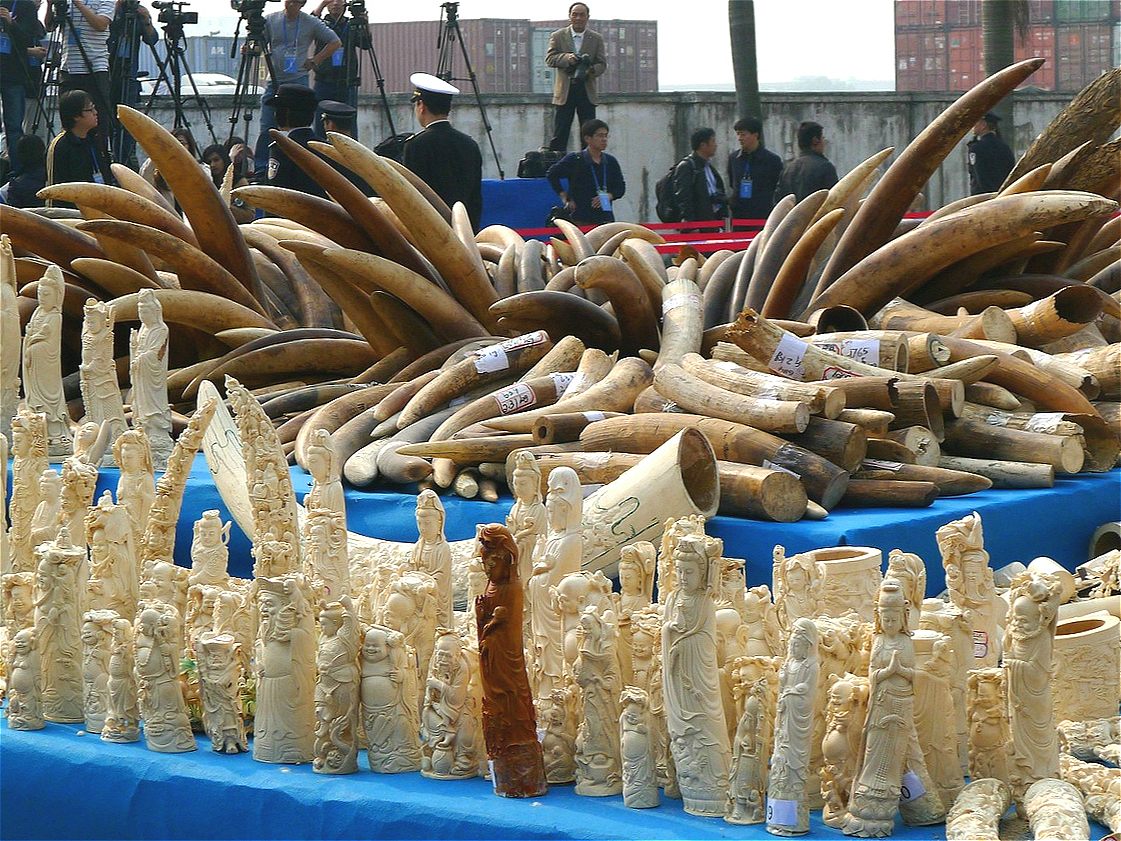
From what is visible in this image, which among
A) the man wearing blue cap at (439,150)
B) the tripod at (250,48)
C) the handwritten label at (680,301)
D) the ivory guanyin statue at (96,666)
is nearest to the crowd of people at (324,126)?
the tripod at (250,48)

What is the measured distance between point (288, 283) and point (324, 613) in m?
4.25

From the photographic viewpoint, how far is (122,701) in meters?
2.38

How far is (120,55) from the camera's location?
11031 millimetres

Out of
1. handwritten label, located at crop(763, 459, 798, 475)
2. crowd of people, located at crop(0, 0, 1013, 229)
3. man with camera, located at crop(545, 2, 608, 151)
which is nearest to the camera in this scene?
handwritten label, located at crop(763, 459, 798, 475)

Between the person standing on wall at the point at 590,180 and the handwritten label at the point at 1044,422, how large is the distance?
622 cm

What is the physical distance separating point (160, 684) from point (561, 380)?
7.32 ft

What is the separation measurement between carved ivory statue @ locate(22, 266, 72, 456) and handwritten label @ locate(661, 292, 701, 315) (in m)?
2.00

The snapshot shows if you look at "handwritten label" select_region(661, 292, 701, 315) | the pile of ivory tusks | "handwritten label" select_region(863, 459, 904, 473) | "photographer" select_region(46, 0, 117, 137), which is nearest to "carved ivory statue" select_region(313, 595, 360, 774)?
the pile of ivory tusks

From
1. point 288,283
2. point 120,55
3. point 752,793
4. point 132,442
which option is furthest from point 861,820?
point 120,55

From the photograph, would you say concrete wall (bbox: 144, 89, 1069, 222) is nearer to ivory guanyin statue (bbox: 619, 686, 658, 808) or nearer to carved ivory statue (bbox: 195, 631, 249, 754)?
carved ivory statue (bbox: 195, 631, 249, 754)

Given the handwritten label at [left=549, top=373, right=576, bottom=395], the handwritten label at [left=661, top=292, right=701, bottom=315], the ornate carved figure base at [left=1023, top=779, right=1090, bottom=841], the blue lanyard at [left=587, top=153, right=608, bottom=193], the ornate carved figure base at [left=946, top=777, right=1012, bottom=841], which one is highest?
the blue lanyard at [left=587, top=153, right=608, bottom=193]

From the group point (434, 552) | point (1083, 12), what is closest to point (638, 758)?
point (434, 552)

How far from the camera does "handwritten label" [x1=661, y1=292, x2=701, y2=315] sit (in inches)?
180

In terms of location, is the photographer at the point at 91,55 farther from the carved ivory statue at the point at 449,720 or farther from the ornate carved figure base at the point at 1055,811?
the ornate carved figure base at the point at 1055,811
